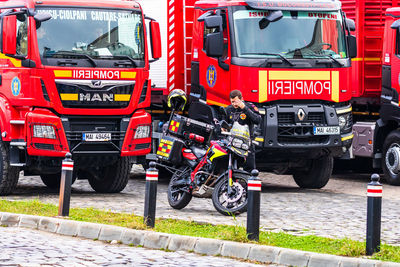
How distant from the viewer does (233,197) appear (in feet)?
44.1

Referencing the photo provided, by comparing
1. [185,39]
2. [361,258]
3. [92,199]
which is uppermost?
[185,39]

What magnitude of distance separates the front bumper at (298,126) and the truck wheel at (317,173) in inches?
32.7

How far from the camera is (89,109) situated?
15930 millimetres

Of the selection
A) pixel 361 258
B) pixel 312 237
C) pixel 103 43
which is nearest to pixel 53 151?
pixel 103 43

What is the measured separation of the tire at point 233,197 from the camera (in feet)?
43.9

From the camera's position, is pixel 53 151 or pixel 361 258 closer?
pixel 361 258

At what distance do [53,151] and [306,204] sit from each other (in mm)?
4000

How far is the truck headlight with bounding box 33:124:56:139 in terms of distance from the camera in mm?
15508

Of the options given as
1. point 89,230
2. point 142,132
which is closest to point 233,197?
point 89,230

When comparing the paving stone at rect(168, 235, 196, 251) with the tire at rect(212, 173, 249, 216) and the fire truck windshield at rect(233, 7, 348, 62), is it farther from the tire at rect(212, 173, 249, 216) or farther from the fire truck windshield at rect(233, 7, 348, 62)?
the fire truck windshield at rect(233, 7, 348, 62)

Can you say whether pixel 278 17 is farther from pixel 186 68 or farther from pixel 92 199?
pixel 92 199

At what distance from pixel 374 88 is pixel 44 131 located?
724cm

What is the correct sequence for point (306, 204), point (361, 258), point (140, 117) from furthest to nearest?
1. point (140, 117)
2. point (306, 204)
3. point (361, 258)

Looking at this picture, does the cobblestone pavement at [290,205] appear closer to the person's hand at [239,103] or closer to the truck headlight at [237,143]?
the truck headlight at [237,143]
